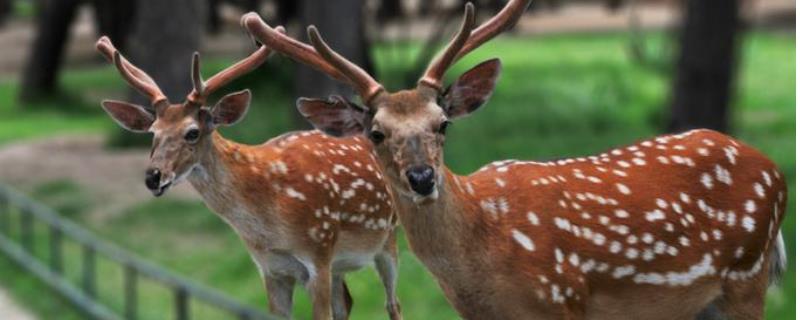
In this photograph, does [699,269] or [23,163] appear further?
[23,163]

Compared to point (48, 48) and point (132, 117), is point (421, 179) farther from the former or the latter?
point (48, 48)

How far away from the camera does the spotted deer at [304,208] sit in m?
4.73

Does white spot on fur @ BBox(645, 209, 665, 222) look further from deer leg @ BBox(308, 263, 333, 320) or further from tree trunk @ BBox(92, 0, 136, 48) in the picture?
tree trunk @ BBox(92, 0, 136, 48)

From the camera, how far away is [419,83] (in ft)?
13.0

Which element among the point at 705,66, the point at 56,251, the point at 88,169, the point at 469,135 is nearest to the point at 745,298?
the point at 469,135

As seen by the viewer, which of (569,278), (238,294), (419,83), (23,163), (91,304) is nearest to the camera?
(419,83)

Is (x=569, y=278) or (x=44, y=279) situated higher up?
(x=569, y=278)

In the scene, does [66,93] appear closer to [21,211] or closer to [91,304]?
[21,211]

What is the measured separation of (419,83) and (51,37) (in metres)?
34.0

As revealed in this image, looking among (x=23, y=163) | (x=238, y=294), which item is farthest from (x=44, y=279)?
(x=23, y=163)

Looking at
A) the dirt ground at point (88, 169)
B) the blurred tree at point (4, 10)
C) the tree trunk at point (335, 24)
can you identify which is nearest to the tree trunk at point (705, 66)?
the tree trunk at point (335, 24)

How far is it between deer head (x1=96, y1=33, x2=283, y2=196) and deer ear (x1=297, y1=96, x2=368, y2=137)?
0.17 metres

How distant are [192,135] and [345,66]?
0.59 meters

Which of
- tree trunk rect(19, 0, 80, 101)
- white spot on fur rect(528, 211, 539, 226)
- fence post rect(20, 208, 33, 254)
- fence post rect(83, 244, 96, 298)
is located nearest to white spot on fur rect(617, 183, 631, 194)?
white spot on fur rect(528, 211, 539, 226)
